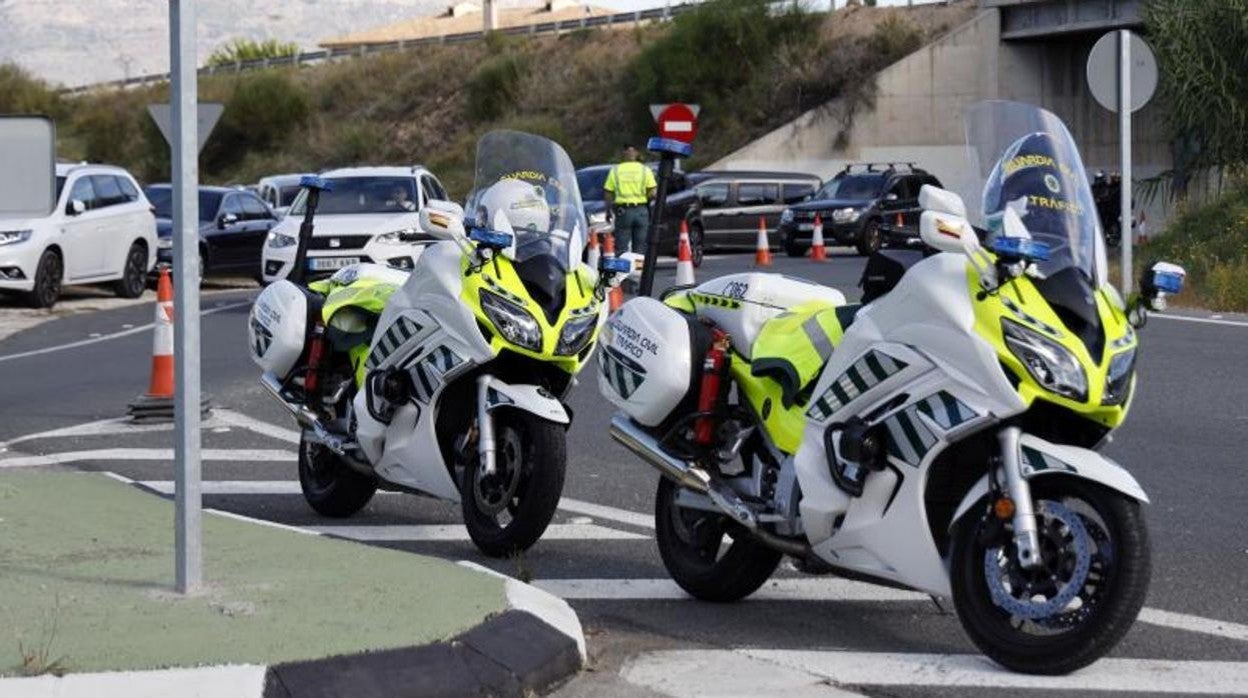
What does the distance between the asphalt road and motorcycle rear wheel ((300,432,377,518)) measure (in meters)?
0.10

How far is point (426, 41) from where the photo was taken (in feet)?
289

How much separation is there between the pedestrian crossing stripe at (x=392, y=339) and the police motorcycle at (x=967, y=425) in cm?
165

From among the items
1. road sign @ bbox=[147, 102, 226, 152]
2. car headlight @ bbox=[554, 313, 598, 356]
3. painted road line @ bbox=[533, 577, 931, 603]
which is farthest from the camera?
car headlight @ bbox=[554, 313, 598, 356]

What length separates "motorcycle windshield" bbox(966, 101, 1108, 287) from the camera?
704cm

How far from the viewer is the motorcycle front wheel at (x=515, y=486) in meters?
8.73

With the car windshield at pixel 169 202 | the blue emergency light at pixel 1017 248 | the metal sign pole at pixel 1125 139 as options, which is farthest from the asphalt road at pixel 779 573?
the car windshield at pixel 169 202

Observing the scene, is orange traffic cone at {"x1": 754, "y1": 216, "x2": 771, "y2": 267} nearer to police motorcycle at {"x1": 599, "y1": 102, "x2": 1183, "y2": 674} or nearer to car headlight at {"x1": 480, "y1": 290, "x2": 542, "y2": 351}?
car headlight at {"x1": 480, "y1": 290, "x2": 542, "y2": 351}

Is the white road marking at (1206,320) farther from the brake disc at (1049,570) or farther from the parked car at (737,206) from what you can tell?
the parked car at (737,206)

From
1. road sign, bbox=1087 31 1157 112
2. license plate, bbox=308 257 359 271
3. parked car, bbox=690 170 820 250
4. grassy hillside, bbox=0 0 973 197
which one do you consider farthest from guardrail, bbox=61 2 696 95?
road sign, bbox=1087 31 1157 112

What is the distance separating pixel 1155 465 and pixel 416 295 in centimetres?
430

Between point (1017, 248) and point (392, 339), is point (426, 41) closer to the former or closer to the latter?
point (392, 339)

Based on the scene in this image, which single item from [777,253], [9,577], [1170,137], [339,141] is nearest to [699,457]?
[9,577]

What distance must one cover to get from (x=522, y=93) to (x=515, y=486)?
223 ft

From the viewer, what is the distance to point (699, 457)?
8.16m
